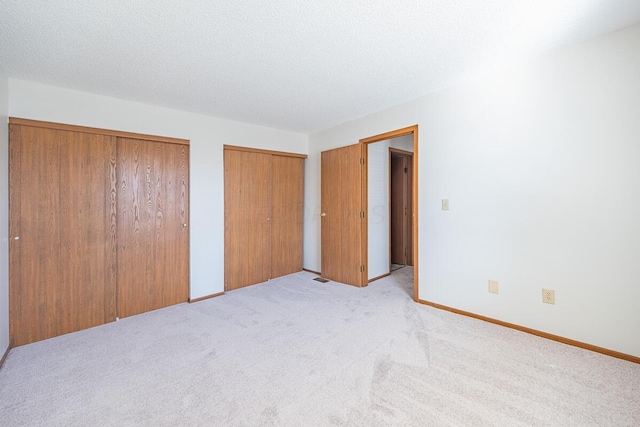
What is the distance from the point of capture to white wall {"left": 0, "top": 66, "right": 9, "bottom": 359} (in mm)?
2131

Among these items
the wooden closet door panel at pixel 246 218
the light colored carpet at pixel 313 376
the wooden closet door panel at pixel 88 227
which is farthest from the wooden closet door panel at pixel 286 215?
the wooden closet door panel at pixel 88 227

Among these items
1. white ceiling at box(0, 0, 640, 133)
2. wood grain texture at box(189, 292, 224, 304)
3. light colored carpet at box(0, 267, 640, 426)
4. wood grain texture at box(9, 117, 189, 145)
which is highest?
white ceiling at box(0, 0, 640, 133)

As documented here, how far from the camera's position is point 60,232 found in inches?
101

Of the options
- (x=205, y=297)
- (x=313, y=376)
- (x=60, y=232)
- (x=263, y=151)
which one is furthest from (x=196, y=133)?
(x=313, y=376)

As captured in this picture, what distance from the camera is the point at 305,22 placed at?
1747mm

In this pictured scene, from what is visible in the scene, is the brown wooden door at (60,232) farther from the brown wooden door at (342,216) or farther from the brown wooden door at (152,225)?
the brown wooden door at (342,216)

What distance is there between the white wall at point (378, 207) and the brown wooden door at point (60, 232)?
118 inches

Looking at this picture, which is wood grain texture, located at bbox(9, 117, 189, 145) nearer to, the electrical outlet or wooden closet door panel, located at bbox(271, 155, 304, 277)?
wooden closet door panel, located at bbox(271, 155, 304, 277)

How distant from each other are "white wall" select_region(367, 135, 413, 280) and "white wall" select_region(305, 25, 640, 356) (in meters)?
0.94

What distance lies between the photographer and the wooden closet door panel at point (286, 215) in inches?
168

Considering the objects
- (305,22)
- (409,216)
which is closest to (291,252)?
(409,216)

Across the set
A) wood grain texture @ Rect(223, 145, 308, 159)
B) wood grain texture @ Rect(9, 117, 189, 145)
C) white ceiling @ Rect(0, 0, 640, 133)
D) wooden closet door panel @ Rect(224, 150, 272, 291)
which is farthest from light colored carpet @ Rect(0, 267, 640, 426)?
white ceiling @ Rect(0, 0, 640, 133)

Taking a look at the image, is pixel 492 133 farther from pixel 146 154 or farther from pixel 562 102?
pixel 146 154

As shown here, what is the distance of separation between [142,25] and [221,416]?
2322 mm
